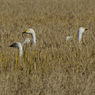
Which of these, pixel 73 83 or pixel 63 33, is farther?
pixel 63 33

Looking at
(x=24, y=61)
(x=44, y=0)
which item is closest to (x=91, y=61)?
(x=24, y=61)

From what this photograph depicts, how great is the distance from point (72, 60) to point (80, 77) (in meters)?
0.70

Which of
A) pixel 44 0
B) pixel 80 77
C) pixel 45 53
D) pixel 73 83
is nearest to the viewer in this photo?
pixel 73 83

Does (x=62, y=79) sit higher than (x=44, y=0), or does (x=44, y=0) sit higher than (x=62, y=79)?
(x=44, y=0)

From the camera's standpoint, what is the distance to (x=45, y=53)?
5.48 m

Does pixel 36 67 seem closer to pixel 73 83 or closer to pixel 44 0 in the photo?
pixel 73 83

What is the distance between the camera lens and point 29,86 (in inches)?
165

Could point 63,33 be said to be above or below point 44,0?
below

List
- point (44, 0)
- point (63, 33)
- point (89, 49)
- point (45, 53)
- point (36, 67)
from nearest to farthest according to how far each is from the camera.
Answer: point (36, 67), point (45, 53), point (89, 49), point (63, 33), point (44, 0)

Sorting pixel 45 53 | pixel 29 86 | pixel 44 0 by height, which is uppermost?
pixel 44 0

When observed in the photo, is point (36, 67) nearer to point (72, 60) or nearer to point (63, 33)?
point (72, 60)

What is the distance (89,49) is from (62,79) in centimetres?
167

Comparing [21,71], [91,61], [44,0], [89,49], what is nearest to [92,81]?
[91,61]

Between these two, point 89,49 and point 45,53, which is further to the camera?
point 89,49
